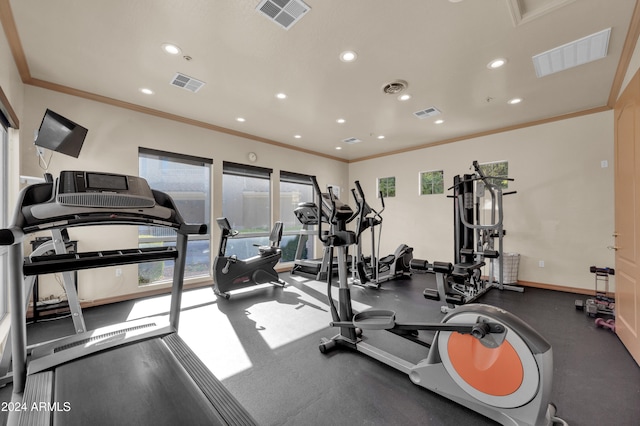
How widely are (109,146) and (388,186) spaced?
5.66m

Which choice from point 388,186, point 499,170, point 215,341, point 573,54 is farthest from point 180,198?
point 499,170

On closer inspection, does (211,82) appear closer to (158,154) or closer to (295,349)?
(158,154)

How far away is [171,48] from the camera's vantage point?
2561mm

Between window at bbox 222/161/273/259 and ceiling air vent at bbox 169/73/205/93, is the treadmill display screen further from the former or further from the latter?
window at bbox 222/161/273/259

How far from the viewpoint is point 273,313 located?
3332mm

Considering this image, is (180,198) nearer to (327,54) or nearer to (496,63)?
(327,54)

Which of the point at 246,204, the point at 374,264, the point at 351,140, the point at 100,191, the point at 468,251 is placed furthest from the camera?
the point at 351,140

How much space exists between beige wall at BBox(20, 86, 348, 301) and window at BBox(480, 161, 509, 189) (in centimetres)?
520

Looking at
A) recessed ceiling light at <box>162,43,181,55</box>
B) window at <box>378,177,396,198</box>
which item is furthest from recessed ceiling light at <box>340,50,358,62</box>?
window at <box>378,177,396,198</box>

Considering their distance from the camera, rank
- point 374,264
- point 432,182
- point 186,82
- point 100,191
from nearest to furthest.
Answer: point 100,191 < point 186,82 < point 374,264 < point 432,182

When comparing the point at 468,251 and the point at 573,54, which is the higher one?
the point at 573,54

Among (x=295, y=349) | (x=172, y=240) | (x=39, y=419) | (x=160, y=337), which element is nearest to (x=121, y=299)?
(x=172, y=240)

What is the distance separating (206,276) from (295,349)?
2.96 m

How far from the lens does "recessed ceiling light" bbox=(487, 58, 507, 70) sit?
275cm
